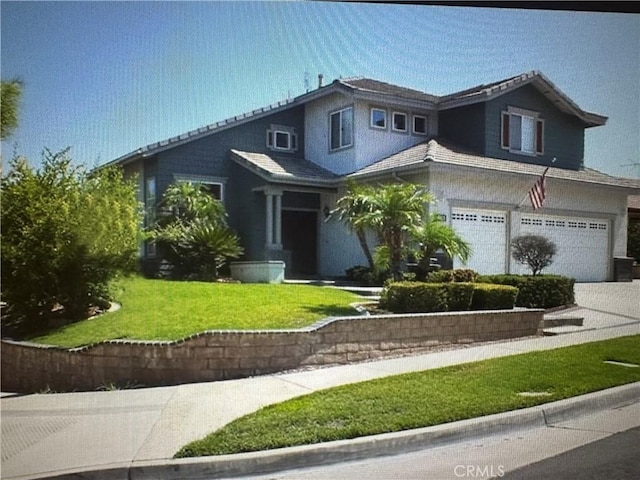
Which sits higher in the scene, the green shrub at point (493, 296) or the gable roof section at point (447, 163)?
the gable roof section at point (447, 163)

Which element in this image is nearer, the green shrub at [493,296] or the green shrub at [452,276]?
the green shrub at [452,276]

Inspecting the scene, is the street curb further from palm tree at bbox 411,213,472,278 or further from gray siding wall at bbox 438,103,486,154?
gray siding wall at bbox 438,103,486,154

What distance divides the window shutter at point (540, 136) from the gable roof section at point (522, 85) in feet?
0.51

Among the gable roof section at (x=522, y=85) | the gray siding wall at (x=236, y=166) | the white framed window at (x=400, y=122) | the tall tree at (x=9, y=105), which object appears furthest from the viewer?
the white framed window at (x=400, y=122)

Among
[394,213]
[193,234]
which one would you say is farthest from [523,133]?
[193,234]

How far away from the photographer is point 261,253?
3.79 meters

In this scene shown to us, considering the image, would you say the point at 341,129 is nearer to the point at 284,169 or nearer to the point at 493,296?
the point at 284,169

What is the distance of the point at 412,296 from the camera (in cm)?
448

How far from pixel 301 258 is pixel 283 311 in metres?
0.48

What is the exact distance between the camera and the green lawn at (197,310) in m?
3.50

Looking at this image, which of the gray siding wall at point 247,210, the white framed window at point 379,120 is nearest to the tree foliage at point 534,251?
the white framed window at point 379,120

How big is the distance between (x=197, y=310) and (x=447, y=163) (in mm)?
1855

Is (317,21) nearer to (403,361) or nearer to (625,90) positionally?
Answer: (625,90)

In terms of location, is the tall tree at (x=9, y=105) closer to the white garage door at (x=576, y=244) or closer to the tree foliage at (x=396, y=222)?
the tree foliage at (x=396, y=222)
